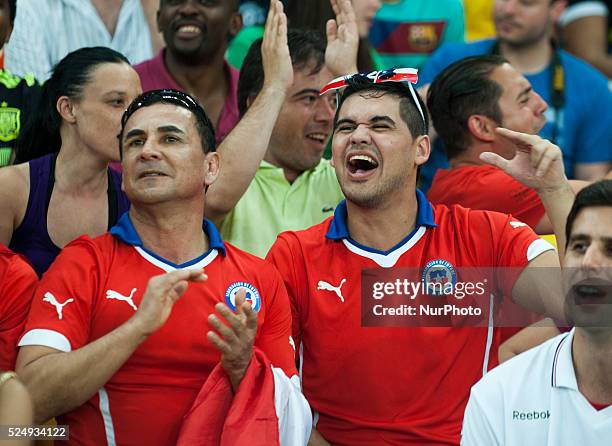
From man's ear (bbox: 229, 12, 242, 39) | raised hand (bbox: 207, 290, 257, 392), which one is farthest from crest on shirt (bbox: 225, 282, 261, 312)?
man's ear (bbox: 229, 12, 242, 39)

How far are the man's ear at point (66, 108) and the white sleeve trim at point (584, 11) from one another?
13.8 ft

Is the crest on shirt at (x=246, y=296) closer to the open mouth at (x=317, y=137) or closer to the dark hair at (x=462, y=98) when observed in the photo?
the open mouth at (x=317, y=137)

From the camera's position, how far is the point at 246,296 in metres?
4.55

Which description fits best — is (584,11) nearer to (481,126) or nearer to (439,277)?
(481,126)

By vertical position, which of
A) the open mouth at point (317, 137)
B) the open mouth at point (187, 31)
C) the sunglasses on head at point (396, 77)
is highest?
the open mouth at point (187, 31)

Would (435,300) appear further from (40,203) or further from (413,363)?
(40,203)

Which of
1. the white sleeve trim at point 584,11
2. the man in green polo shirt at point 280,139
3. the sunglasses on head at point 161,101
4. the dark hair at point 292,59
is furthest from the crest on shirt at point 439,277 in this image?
the white sleeve trim at point 584,11

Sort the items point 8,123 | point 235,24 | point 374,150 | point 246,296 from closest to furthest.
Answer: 1. point 246,296
2. point 374,150
3. point 8,123
4. point 235,24

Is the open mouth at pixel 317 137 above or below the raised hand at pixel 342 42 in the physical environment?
below

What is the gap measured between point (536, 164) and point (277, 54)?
1381 millimetres

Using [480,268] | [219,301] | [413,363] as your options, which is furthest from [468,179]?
[219,301]

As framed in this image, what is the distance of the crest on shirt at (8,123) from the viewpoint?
5.57 metres

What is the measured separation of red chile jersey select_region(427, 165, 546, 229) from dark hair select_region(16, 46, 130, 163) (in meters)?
1.63

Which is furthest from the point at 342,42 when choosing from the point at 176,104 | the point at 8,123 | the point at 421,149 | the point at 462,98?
the point at 8,123
